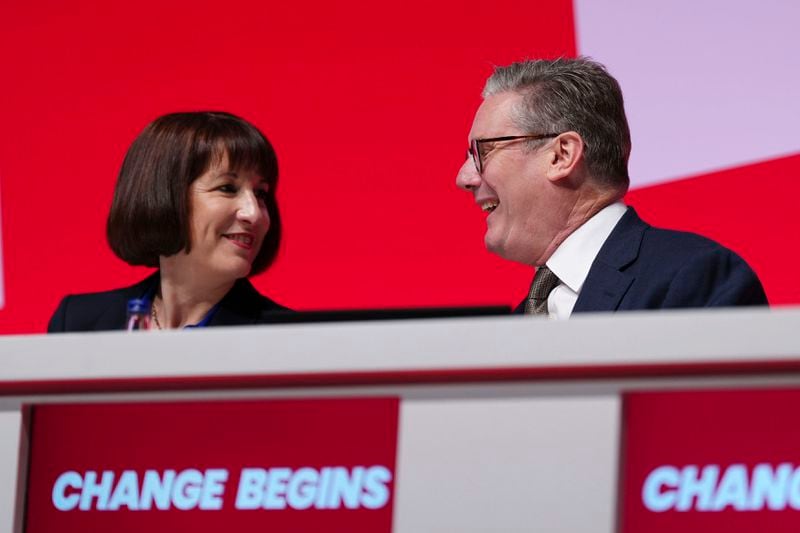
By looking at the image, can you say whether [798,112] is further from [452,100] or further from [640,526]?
[640,526]

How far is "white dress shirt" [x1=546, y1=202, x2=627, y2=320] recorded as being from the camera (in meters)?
2.08

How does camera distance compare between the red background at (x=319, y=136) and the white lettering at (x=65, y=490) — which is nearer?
the white lettering at (x=65, y=490)

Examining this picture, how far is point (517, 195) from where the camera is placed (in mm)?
2236

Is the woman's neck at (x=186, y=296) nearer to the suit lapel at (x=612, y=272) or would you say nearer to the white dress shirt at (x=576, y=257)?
the white dress shirt at (x=576, y=257)

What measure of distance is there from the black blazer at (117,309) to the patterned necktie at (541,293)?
1.95 feet

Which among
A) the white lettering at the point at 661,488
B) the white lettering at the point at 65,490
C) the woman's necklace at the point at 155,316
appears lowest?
the white lettering at the point at 65,490

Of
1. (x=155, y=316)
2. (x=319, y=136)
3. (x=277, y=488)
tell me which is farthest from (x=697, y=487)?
(x=319, y=136)

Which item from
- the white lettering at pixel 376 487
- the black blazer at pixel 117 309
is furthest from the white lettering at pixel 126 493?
the black blazer at pixel 117 309

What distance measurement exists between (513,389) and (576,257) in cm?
115

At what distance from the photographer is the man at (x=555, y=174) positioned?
2.13 meters

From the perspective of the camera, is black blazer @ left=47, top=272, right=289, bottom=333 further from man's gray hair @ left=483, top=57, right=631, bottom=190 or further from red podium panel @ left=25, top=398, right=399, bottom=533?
red podium panel @ left=25, top=398, right=399, bottom=533

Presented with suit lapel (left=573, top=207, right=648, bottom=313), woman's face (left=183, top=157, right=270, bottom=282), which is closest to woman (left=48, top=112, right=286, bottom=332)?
woman's face (left=183, top=157, right=270, bottom=282)

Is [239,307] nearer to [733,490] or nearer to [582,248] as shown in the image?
[582,248]

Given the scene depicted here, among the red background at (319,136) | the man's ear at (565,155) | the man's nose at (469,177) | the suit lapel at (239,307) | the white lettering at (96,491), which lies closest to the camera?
the white lettering at (96,491)
